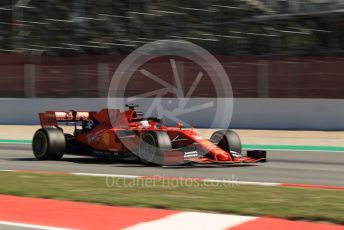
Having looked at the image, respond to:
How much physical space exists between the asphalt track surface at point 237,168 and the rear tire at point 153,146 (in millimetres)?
189

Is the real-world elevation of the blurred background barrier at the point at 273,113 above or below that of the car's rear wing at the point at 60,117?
below

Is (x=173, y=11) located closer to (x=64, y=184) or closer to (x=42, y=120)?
(x=42, y=120)

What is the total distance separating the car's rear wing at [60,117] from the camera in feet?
51.0

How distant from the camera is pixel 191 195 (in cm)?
900

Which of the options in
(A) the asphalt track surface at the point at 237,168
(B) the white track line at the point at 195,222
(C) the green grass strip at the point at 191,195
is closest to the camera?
(B) the white track line at the point at 195,222

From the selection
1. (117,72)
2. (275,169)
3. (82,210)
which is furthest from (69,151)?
(117,72)

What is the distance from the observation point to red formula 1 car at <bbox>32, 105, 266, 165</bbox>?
13422mm

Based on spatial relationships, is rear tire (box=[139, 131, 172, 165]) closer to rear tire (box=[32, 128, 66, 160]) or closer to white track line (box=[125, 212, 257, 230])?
rear tire (box=[32, 128, 66, 160])

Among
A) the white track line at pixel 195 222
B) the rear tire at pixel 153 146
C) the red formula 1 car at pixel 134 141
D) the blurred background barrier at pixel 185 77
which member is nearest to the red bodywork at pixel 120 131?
the red formula 1 car at pixel 134 141

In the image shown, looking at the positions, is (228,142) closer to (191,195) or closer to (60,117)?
(60,117)

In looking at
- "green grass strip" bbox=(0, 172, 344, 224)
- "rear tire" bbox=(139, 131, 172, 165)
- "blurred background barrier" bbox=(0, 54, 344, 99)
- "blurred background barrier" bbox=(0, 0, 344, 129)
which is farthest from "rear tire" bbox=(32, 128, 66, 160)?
"blurred background barrier" bbox=(0, 54, 344, 99)

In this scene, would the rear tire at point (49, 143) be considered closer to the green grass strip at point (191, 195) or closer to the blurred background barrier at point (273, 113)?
the green grass strip at point (191, 195)

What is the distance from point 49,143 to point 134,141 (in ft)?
7.52

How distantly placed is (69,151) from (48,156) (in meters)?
0.49
